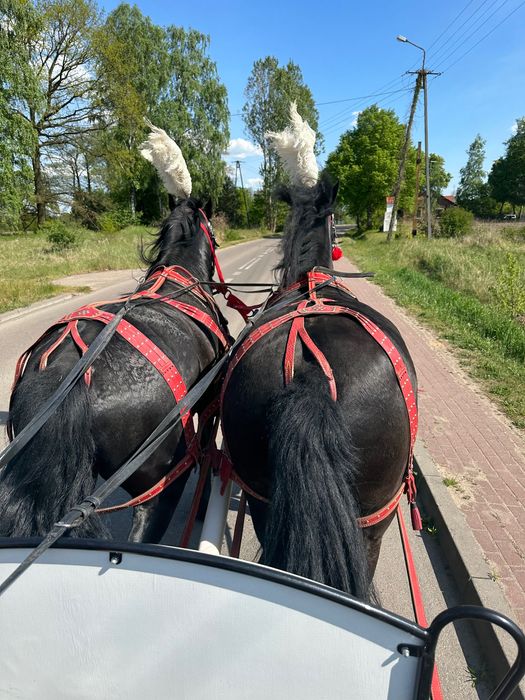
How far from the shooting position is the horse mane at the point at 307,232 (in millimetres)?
2975

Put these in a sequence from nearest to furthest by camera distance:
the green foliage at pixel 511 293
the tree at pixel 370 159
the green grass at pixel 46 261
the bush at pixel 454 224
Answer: the green foliage at pixel 511 293 → the green grass at pixel 46 261 → the bush at pixel 454 224 → the tree at pixel 370 159

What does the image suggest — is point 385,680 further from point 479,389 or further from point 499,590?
point 479,389

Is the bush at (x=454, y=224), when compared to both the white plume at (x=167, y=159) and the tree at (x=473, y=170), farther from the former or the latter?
the tree at (x=473, y=170)

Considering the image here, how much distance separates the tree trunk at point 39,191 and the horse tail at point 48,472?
30.2 m

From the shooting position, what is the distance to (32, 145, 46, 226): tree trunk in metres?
27.8

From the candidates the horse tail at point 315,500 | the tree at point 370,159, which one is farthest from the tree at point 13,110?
the tree at point 370,159

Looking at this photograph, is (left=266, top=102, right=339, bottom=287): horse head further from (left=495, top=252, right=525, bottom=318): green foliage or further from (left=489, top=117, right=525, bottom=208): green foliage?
(left=489, top=117, right=525, bottom=208): green foliage

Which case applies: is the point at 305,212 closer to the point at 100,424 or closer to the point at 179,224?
the point at 179,224

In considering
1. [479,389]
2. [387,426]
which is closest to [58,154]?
[479,389]

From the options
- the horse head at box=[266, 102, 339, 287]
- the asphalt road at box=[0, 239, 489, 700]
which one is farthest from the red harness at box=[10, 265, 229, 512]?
the horse head at box=[266, 102, 339, 287]

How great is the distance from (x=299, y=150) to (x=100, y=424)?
2.35m

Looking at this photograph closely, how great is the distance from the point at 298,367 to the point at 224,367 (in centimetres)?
92

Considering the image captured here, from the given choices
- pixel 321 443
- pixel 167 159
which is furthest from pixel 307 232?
pixel 321 443

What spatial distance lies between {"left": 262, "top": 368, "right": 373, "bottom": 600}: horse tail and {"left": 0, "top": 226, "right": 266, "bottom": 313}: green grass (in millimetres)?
8710
